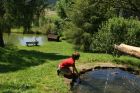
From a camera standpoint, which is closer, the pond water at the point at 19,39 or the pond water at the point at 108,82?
the pond water at the point at 108,82

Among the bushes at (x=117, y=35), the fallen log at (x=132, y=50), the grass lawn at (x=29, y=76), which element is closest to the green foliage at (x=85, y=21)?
the bushes at (x=117, y=35)

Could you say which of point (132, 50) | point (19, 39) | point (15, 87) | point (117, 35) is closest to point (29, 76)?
point (15, 87)

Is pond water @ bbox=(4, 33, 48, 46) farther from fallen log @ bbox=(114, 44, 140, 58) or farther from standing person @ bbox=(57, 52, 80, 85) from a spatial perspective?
fallen log @ bbox=(114, 44, 140, 58)

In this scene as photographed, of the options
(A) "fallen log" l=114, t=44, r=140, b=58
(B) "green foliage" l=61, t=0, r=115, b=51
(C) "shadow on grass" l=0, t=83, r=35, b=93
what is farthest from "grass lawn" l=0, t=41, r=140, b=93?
(B) "green foliage" l=61, t=0, r=115, b=51

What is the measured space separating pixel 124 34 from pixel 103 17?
1574 cm

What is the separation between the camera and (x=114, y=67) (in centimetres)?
2577

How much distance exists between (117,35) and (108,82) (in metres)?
9.91

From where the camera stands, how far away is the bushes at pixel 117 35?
29.6 metres

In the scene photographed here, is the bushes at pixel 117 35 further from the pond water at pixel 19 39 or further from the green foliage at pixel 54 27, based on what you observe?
the green foliage at pixel 54 27

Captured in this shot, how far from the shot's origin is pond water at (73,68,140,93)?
1890 centimetres

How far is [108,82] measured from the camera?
69.6ft

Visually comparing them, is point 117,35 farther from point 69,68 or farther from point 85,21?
point 85,21

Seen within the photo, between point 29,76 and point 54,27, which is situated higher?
point 29,76

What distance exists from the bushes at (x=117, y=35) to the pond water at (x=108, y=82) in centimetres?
470
